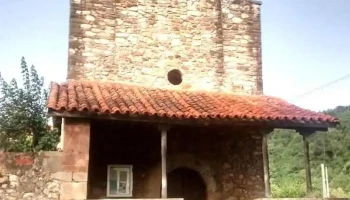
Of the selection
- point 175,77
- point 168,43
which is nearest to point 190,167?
point 175,77

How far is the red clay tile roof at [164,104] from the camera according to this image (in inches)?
327

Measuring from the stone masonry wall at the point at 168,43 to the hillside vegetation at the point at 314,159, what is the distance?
42.5 ft

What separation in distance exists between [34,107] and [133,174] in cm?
522

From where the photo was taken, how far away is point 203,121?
863 cm

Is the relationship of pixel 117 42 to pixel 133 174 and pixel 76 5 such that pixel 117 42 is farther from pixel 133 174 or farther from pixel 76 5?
pixel 133 174

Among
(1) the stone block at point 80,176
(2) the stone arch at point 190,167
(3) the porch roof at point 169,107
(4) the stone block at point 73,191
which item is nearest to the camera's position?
(4) the stone block at point 73,191

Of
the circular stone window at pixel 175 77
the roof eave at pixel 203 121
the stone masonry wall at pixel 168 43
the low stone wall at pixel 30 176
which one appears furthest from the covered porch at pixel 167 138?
the circular stone window at pixel 175 77

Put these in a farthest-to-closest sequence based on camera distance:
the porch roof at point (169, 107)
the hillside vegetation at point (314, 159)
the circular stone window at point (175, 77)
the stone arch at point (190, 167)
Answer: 1. the hillside vegetation at point (314, 159)
2. the circular stone window at point (175, 77)
3. the stone arch at point (190, 167)
4. the porch roof at point (169, 107)

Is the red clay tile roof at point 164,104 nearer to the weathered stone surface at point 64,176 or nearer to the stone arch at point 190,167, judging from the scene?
the weathered stone surface at point 64,176

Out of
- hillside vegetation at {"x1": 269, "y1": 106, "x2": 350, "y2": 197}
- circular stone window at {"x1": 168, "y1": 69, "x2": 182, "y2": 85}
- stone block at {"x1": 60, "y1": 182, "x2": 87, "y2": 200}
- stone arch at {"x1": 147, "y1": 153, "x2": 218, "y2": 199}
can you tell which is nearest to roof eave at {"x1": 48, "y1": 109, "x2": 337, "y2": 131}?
stone block at {"x1": 60, "y1": 182, "x2": 87, "y2": 200}

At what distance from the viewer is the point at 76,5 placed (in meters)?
10.9

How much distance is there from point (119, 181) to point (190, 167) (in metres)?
1.68

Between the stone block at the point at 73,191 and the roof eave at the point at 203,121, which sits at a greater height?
the roof eave at the point at 203,121

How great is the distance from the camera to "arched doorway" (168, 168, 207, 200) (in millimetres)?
10609
